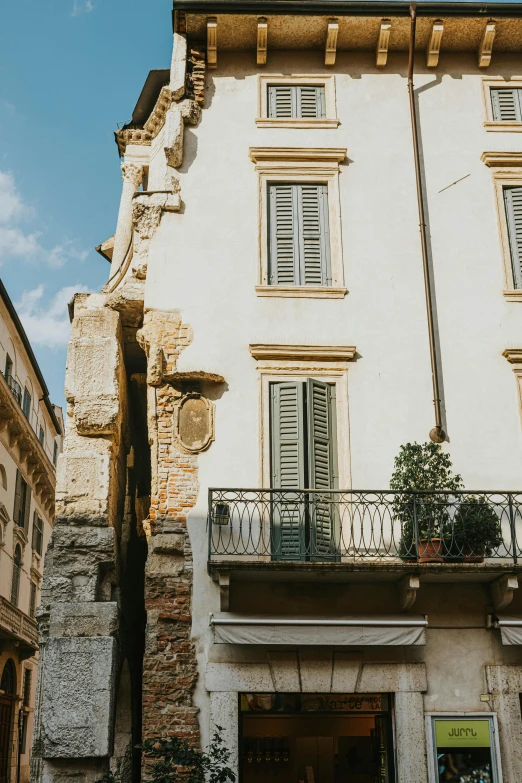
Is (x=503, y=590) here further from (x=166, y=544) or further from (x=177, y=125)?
(x=177, y=125)

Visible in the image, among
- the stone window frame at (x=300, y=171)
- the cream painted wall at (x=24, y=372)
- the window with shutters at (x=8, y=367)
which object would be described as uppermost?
the cream painted wall at (x=24, y=372)

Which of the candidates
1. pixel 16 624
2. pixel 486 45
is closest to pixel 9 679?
pixel 16 624

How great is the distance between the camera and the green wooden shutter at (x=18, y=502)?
1145 inches

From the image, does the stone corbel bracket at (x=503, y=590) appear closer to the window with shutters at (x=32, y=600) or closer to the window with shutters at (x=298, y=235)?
the window with shutters at (x=298, y=235)

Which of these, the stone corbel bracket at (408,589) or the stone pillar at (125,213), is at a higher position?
the stone pillar at (125,213)

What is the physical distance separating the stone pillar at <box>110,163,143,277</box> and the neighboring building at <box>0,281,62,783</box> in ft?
36.7

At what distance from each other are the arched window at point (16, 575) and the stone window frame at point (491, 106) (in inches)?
820

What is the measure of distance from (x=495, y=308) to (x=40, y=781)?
27.9 feet

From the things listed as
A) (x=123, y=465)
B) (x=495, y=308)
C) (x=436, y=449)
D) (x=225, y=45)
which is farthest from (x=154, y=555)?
(x=225, y=45)

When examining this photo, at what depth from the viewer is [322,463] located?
1199cm

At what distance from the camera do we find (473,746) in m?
10.8

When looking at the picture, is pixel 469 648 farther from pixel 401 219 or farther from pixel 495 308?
pixel 401 219

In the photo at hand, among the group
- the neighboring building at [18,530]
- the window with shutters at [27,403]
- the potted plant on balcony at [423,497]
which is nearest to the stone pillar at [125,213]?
the potted plant on balcony at [423,497]

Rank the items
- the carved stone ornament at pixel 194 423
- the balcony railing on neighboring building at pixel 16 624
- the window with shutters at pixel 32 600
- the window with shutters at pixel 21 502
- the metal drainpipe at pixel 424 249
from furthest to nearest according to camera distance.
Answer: the window with shutters at pixel 32 600
the window with shutters at pixel 21 502
the balcony railing on neighboring building at pixel 16 624
the metal drainpipe at pixel 424 249
the carved stone ornament at pixel 194 423
